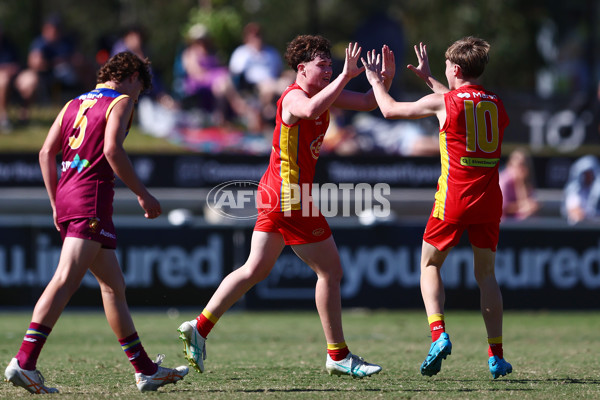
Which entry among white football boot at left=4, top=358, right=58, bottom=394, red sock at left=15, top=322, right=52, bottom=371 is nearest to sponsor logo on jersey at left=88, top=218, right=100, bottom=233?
red sock at left=15, top=322, right=52, bottom=371

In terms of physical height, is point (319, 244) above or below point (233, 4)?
below

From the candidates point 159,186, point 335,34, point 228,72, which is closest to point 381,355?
point 159,186

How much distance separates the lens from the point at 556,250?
1234 centimetres

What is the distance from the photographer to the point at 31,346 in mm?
5547

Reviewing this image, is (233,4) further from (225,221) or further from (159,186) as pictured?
(225,221)

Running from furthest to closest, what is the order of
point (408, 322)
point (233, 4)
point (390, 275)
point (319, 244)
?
point (233, 4)
point (390, 275)
point (408, 322)
point (319, 244)

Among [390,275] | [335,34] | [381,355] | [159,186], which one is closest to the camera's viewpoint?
[381,355]

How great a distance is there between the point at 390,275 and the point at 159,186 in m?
5.26

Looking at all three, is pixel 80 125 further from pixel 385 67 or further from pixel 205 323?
pixel 385 67

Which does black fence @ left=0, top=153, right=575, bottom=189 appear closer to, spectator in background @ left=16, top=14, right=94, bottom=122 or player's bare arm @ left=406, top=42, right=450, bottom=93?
spectator in background @ left=16, top=14, right=94, bottom=122

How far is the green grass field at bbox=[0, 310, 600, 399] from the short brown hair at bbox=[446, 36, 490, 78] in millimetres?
1999

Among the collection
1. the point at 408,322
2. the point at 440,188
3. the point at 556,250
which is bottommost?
the point at 408,322

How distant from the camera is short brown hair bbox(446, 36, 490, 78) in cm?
613

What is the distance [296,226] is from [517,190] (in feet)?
30.5
